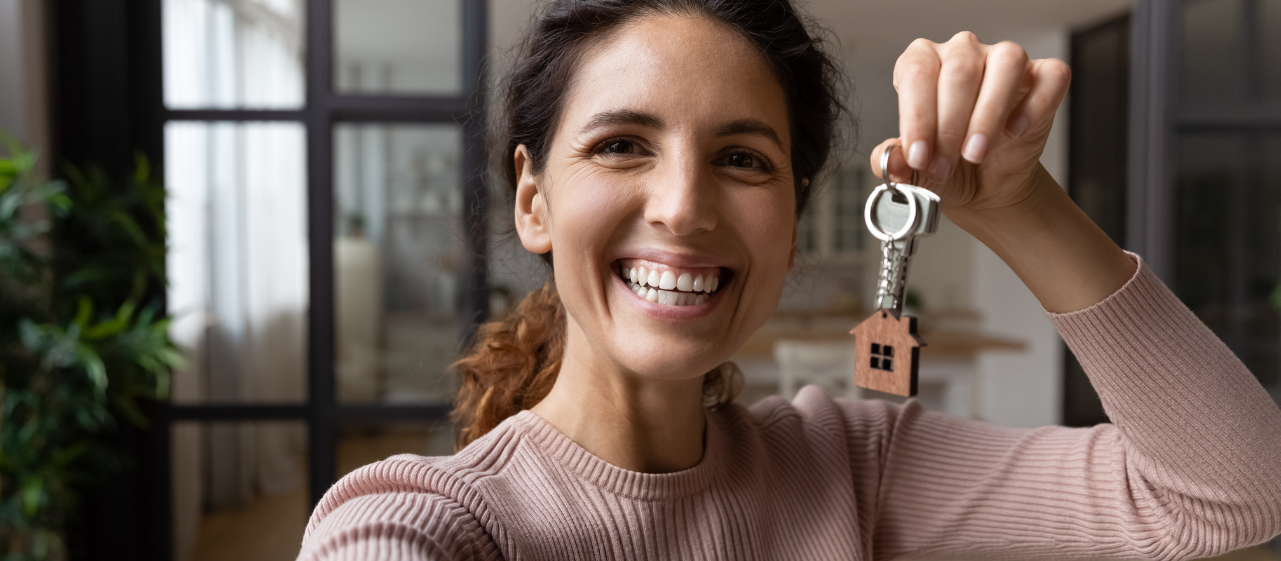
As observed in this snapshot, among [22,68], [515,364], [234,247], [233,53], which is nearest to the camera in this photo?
[515,364]

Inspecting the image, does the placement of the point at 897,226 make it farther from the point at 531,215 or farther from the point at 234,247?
the point at 234,247

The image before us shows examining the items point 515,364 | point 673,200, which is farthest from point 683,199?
point 515,364

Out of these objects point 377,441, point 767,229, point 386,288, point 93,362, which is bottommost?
point 377,441

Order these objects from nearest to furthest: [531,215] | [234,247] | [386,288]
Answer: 1. [531,215]
2. [386,288]
3. [234,247]

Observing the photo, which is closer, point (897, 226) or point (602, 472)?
point (897, 226)

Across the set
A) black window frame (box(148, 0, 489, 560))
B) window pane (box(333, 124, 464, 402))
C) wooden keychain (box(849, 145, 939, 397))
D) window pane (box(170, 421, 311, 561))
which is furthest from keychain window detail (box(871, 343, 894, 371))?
window pane (box(170, 421, 311, 561))

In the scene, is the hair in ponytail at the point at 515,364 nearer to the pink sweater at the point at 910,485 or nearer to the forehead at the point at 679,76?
the pink sweater at the point at 910,485

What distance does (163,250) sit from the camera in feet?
7.77

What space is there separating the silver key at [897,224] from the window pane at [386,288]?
2176 mm

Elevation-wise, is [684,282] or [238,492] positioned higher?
[684,282]

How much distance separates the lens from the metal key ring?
62 centimetres

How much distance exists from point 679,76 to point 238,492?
9.58 feet

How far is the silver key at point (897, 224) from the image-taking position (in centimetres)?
62

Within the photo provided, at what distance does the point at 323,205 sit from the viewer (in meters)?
2.56
